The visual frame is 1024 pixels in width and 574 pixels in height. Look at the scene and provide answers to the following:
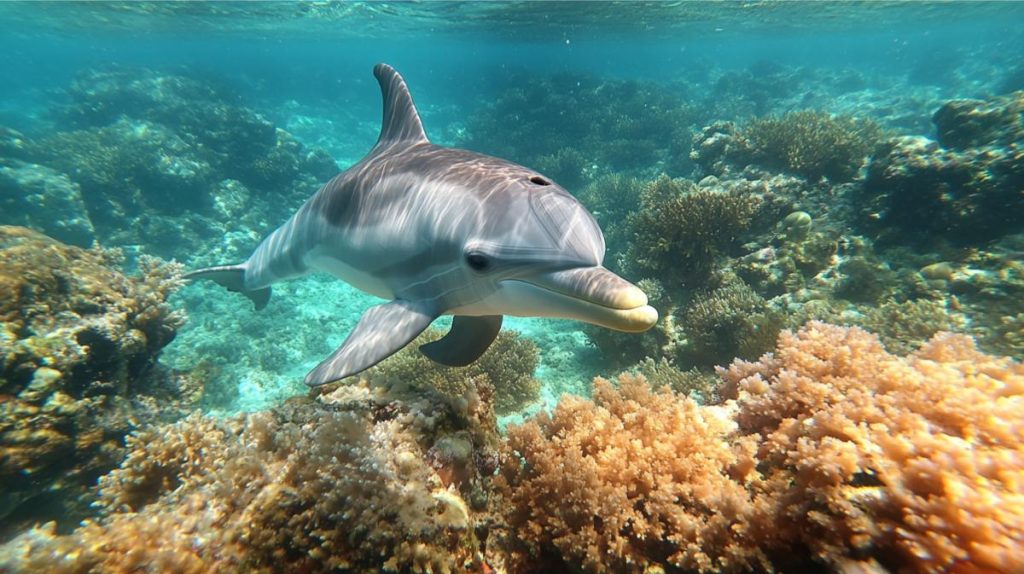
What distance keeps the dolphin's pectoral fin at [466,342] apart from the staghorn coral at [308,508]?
354 millimetres

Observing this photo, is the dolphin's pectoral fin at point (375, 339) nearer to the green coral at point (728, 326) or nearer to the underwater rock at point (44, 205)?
the green coral at point (728, 326)

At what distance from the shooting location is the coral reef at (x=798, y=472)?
64.6 inches

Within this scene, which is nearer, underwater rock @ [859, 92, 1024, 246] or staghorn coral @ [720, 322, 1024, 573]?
staghorn coral @ [720, 322, 1024, 573]

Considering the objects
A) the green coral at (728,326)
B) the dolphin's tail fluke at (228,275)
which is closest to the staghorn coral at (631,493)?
the green coral at (728,326)

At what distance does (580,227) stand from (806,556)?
1851 mm

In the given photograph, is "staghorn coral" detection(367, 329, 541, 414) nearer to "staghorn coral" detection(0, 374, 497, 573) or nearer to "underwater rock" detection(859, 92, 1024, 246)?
"staghorn coral" detection(0, 374, 497, 573)

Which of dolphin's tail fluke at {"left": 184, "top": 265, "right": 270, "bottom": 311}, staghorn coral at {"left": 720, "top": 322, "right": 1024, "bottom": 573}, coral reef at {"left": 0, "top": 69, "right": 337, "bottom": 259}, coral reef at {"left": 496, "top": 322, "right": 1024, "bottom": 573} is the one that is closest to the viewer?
staghorn coral at {"left": 720, "top": 322, "right": 1024, "bottom": 573}

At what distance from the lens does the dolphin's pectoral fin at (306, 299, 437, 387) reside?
238 centimetres

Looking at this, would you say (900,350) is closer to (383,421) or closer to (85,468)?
(383,421)

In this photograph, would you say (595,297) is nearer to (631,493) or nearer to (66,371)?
(631,493)

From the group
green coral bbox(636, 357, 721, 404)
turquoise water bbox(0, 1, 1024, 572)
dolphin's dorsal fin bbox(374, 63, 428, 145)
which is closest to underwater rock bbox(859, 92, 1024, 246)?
turquoise water bbox(0, 1, 1024, 572)

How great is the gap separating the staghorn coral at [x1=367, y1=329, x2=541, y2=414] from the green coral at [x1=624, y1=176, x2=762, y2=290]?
276 cm

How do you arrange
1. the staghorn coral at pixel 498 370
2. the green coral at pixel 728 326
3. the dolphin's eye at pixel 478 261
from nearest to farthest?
the dolphin's eye at pixel 478 261, the green coral at pixel 728 326, the staghorn coral at pixel 498 370

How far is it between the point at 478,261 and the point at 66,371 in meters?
5.25
